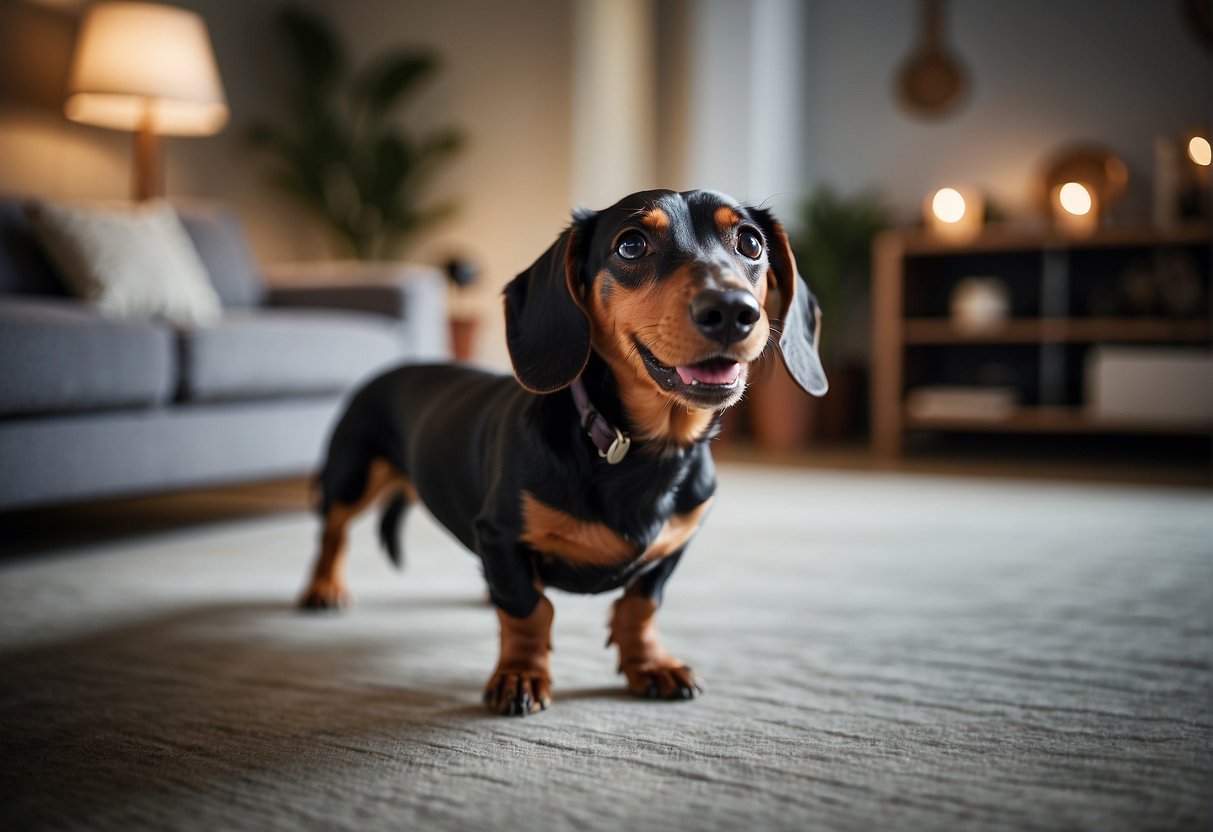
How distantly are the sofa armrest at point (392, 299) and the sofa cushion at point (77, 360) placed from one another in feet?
3.06

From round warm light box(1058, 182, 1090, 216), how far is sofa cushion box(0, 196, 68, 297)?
13.0 feet

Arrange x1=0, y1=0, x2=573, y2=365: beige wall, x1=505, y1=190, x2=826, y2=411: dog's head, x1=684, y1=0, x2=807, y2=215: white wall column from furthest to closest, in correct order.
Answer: x1=684, y1=0, x2=807, y2=215: white wall column
x1=0, y1=0, x2=573, y2=365: beige wall
x1=505, y1=190, x2=826, y2=411: dog's head

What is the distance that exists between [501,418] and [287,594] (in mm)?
821

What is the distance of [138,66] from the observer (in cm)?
379

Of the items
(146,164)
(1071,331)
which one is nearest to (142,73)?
(146,164)

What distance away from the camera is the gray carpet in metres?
1.02

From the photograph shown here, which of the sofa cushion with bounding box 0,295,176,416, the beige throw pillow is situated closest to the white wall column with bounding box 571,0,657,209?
the beige throw pillow

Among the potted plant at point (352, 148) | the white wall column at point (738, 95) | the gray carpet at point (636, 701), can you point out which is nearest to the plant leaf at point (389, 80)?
the potted plant at point (352, 148)

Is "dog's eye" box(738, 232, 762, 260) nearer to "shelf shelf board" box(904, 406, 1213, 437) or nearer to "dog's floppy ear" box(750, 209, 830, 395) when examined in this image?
"dog's floppy ear" box(750, 209, 830, 395)

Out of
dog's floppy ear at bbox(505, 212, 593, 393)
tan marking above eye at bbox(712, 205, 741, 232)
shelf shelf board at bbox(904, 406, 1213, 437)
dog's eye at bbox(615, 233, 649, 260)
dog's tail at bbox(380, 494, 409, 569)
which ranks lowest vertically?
dog's tail at bbox(380, 494, 409, 569)

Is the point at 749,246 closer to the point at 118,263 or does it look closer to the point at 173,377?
the point at 173,377

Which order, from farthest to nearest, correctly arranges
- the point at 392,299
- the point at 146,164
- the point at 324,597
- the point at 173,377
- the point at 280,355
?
the point at 146,164
the point at 392,299
the point at 280,355
the point at 173,377
the point at 324,597

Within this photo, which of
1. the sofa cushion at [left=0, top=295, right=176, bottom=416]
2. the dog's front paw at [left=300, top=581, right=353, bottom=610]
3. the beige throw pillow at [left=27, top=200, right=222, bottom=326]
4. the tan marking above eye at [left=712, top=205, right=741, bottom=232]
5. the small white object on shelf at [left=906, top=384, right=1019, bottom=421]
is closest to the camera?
the tan marking above eye at [left=712, top=205, right=741, bottom=232]

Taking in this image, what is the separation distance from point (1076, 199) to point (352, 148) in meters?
3.38
